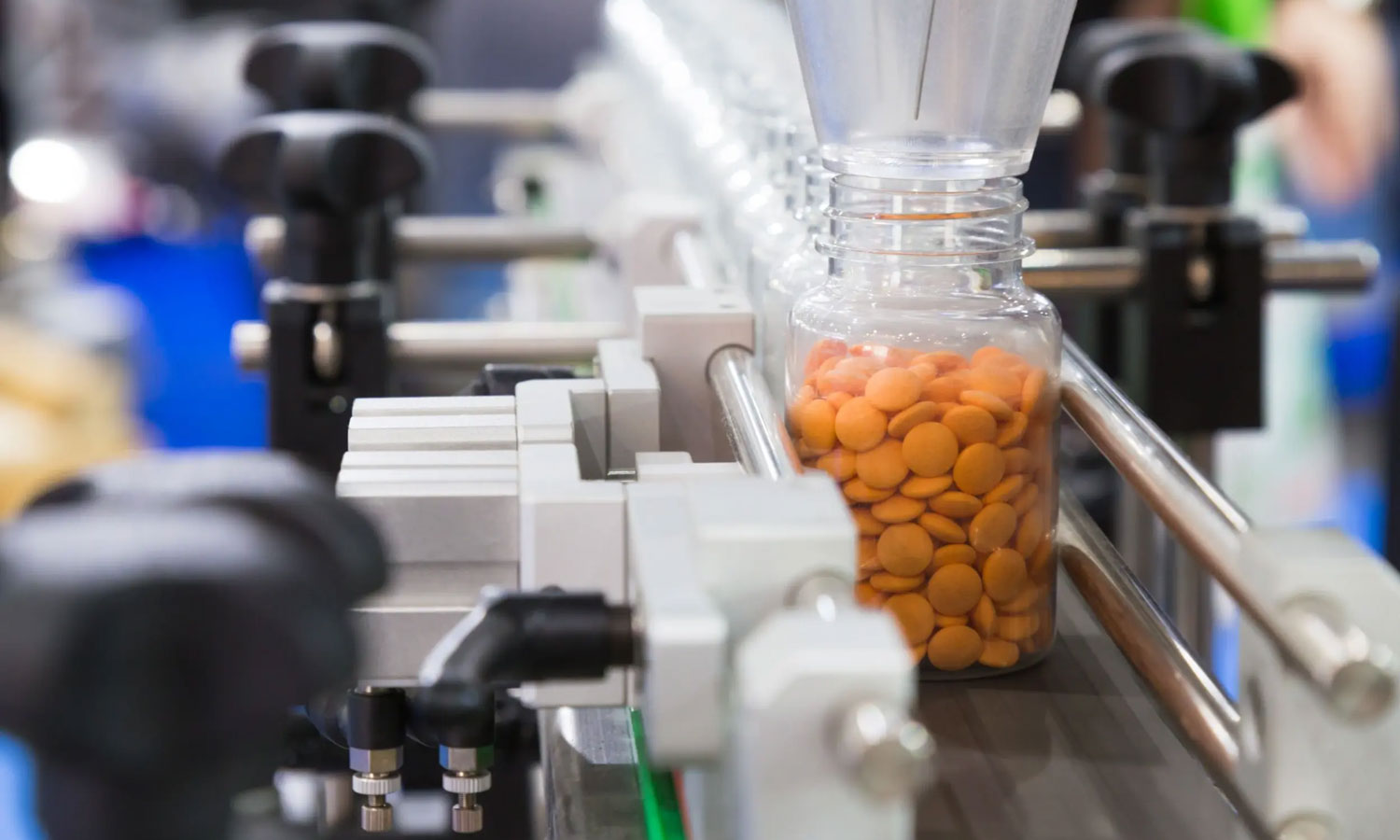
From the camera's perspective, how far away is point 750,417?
0.66 meters

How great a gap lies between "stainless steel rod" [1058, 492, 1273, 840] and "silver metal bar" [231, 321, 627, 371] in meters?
0.44

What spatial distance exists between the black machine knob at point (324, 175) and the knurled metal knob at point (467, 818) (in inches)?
26.0

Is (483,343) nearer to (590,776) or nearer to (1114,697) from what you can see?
(590,776)

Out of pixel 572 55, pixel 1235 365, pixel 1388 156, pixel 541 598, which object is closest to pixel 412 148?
pixel 1235 365

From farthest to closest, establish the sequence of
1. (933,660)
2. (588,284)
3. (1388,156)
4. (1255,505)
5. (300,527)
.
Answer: (1255,505) → (1388,156) → (588,284) → (933,660) → (300,527)

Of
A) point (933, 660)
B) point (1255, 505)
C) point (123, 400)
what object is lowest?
point (1255, 505)

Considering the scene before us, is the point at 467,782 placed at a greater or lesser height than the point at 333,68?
lesser

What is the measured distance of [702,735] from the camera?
48 centimetres

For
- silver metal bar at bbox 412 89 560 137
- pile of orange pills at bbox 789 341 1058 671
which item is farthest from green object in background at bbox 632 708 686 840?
silver metal bar at bbox 412 89 560 137

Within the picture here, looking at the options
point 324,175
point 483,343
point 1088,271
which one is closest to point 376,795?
point 483,343

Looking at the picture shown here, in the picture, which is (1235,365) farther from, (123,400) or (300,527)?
(123,400)

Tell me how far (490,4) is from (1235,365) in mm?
3222

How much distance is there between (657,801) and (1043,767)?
151 mm

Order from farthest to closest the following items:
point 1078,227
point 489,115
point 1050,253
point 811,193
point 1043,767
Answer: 1. point 489,115
2. point 1078,227
3. point 1050,253
4. point 811,193
5. point 1043,767
